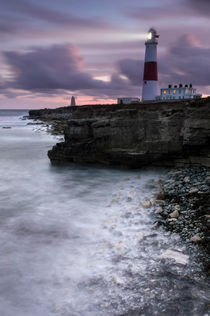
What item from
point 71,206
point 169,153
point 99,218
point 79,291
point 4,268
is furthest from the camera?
point 169,153

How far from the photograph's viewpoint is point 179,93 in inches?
1436

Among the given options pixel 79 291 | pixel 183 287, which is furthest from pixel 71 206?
pixel 183 287

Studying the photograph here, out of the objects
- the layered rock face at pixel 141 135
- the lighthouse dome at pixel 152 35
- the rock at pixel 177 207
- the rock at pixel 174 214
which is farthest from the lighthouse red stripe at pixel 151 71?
the rock at pixel 174 214

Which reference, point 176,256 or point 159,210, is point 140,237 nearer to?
point 176,256

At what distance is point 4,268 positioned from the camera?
5.12 meters

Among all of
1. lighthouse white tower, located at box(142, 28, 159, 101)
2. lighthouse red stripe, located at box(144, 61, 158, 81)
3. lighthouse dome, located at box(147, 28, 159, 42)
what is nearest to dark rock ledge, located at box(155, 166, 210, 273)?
lighthouse white tower, located at box(142, 28, 159, 101)

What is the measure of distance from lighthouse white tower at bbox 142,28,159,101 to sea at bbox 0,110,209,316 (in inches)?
921

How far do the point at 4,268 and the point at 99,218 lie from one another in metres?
3.08

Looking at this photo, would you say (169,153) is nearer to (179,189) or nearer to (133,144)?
(133,144)

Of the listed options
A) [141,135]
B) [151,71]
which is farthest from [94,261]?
[151,71]

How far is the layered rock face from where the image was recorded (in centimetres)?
1148

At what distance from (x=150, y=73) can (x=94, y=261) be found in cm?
2928

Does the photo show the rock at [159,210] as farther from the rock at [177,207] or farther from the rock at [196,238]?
the rock at [196,238]

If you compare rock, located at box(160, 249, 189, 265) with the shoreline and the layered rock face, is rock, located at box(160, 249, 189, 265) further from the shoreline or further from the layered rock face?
the layered rock face
